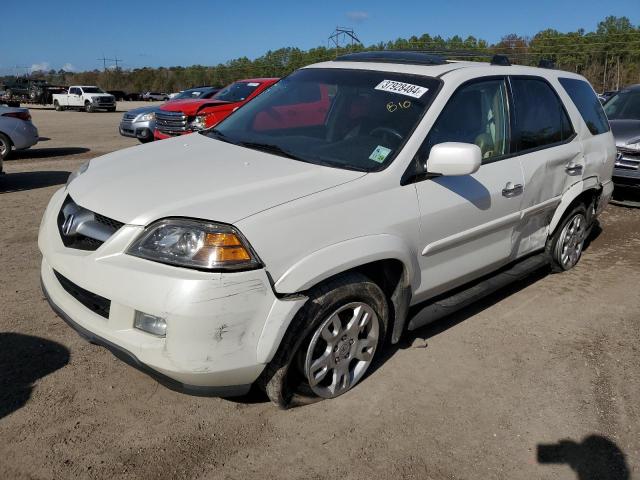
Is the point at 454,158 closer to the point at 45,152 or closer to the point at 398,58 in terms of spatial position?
the point at 398,58

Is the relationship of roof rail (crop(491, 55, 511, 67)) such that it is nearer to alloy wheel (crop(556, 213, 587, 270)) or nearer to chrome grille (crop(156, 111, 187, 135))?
alloy wheel (crop(556, 213, 587, 270))

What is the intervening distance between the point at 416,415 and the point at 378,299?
0.67m

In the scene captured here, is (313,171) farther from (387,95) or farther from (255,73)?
(255,73)

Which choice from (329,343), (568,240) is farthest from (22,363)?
(568,240)

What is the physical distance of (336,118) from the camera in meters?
3.73

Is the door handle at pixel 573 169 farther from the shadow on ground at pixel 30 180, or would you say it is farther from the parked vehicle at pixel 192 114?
the shadow on ground at pixel 30 180

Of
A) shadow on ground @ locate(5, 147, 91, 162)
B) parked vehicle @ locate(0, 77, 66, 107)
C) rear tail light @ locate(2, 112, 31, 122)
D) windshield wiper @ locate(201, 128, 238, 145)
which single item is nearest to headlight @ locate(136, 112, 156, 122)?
shadow on ground @ locate(5, 147, 91, 162)

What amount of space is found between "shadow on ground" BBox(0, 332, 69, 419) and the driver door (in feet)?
7.56

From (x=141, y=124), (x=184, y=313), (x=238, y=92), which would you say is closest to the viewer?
(x=184, y=313)

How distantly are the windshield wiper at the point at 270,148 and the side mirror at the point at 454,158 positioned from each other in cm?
77

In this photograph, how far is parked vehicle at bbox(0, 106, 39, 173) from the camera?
11125 mm

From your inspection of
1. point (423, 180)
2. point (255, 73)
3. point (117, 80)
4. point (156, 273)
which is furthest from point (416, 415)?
point (117, 80)

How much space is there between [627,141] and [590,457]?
21.0 ft

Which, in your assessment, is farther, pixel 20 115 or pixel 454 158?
pixel 20 115
